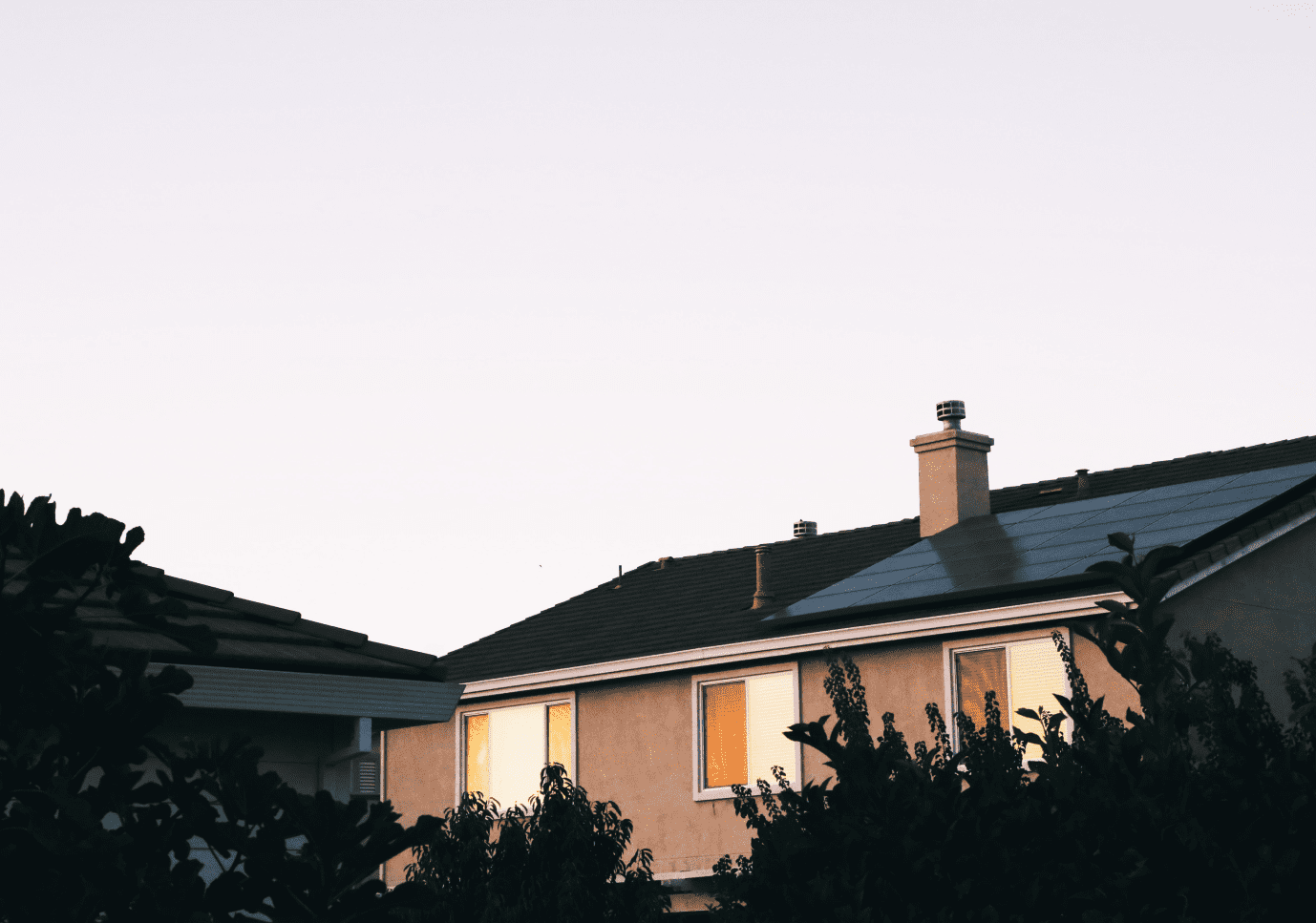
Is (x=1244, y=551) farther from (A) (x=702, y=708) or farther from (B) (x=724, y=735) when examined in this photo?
(A) (x=702, y=708)

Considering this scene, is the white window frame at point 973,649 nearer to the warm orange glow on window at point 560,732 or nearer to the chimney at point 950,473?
the chimney at point 950,473

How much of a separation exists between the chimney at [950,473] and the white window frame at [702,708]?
459 centimetres

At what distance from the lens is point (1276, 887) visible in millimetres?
5223

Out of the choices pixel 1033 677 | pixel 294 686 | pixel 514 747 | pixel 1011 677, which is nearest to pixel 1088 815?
pixel 294 686

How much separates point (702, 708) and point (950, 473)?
19.7 ft

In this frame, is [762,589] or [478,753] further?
[478,753]

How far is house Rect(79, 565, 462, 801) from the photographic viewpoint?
8.77 metres

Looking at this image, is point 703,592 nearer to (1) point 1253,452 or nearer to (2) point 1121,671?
(1) point 1253,452

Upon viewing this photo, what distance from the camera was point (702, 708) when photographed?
75.5 ft

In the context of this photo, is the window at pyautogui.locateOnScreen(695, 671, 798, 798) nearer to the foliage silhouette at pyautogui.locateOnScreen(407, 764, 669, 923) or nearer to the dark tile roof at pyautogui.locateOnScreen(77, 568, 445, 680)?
the foliage silhouette at pyautogui.locateOnScreen(407, 764, 669, 923)

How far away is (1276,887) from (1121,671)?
0.89 metres

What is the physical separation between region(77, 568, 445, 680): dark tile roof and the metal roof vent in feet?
52.1

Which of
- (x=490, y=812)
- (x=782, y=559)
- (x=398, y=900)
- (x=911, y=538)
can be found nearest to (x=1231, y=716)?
(x=398, y=900)

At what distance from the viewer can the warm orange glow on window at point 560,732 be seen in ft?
81.4
